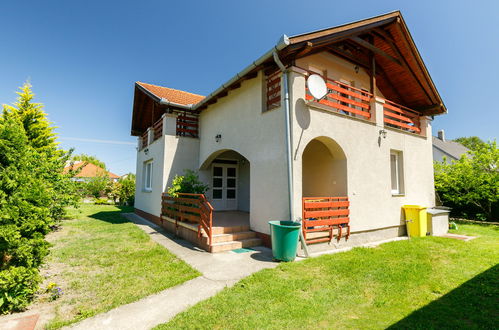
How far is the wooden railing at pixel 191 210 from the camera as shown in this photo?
689 centimetres

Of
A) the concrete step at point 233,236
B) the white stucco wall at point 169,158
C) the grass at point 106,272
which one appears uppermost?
the white stucco wall at point 169,158

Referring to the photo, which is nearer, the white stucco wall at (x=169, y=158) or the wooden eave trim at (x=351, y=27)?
the wooden eave trim at (x=351, y=27)

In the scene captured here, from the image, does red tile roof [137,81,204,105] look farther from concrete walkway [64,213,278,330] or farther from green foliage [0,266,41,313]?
green foliage [0,266,41,313]

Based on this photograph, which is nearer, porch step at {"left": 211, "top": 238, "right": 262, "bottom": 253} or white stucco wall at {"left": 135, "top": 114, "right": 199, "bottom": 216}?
porch step at {"left": 211, "top": 238, "right": 262, "bottom": 253}

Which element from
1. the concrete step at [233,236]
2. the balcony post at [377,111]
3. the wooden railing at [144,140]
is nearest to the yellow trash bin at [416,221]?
the balcony post at [377,111]

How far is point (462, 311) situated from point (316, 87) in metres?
5.57

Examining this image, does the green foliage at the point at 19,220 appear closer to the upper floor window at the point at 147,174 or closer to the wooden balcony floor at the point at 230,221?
the wooden balcony floor at the point at 230,221

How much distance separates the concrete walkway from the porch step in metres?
0.21

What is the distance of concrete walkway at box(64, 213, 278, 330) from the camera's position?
333cm

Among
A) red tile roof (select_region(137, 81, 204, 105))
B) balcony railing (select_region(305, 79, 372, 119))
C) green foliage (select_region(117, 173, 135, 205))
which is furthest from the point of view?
green foliage (select_region(117, 173, 135, 205))

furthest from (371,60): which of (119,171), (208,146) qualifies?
(119,171)

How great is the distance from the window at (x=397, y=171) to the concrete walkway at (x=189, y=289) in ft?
20.4

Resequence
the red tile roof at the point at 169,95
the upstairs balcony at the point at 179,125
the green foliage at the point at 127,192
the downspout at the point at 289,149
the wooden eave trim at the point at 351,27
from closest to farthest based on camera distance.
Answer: the downspout at the point at 289,149 → the wooden eave trim at the point at 351,27 → the upstairs balcony at the point at 179,125 → the red tile roof at the point at 169,95 → the green foliage at the point at 127,192

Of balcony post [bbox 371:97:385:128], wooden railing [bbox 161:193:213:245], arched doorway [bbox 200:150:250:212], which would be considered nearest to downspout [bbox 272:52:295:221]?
wooden railing [bbox 161:193:213:245]
